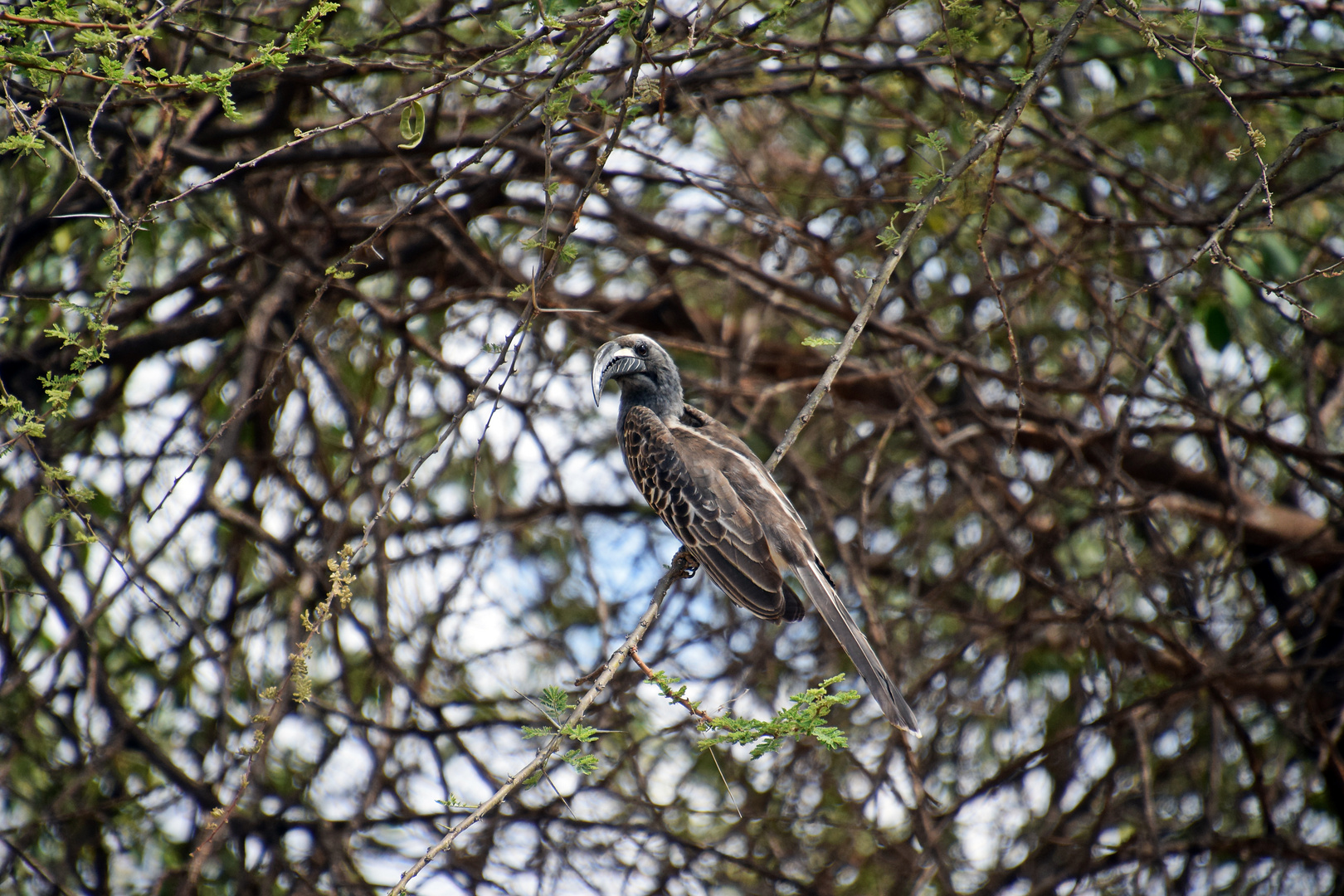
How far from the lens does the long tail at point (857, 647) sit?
3637 millimetres

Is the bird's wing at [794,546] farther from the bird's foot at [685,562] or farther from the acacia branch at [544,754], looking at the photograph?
the acacia branch at [544,754]

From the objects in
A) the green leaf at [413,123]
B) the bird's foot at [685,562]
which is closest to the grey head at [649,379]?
the bird's foot at [685,562]

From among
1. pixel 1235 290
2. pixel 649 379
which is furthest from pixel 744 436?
pixel 1235 290

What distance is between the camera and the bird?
4047 mm

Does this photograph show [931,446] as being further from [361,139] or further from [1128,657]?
[361,139]

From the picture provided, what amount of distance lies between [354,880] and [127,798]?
100cm

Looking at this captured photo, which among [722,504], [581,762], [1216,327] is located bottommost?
[581,762]

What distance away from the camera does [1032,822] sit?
551 centimetres

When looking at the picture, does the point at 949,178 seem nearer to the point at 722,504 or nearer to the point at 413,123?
the point at 413,123

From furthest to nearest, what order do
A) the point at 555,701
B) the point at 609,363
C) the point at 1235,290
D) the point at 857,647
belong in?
the point at 1235,290
the point at 609,363
the point at 857,647
the point at 555,701

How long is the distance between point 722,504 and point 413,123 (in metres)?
1.92

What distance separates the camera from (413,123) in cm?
344

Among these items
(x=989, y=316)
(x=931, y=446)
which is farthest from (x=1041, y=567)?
(x=989, y=316)

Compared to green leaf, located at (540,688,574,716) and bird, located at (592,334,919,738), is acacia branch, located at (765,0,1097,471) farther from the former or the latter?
bird, located at (592,334,919,738)
